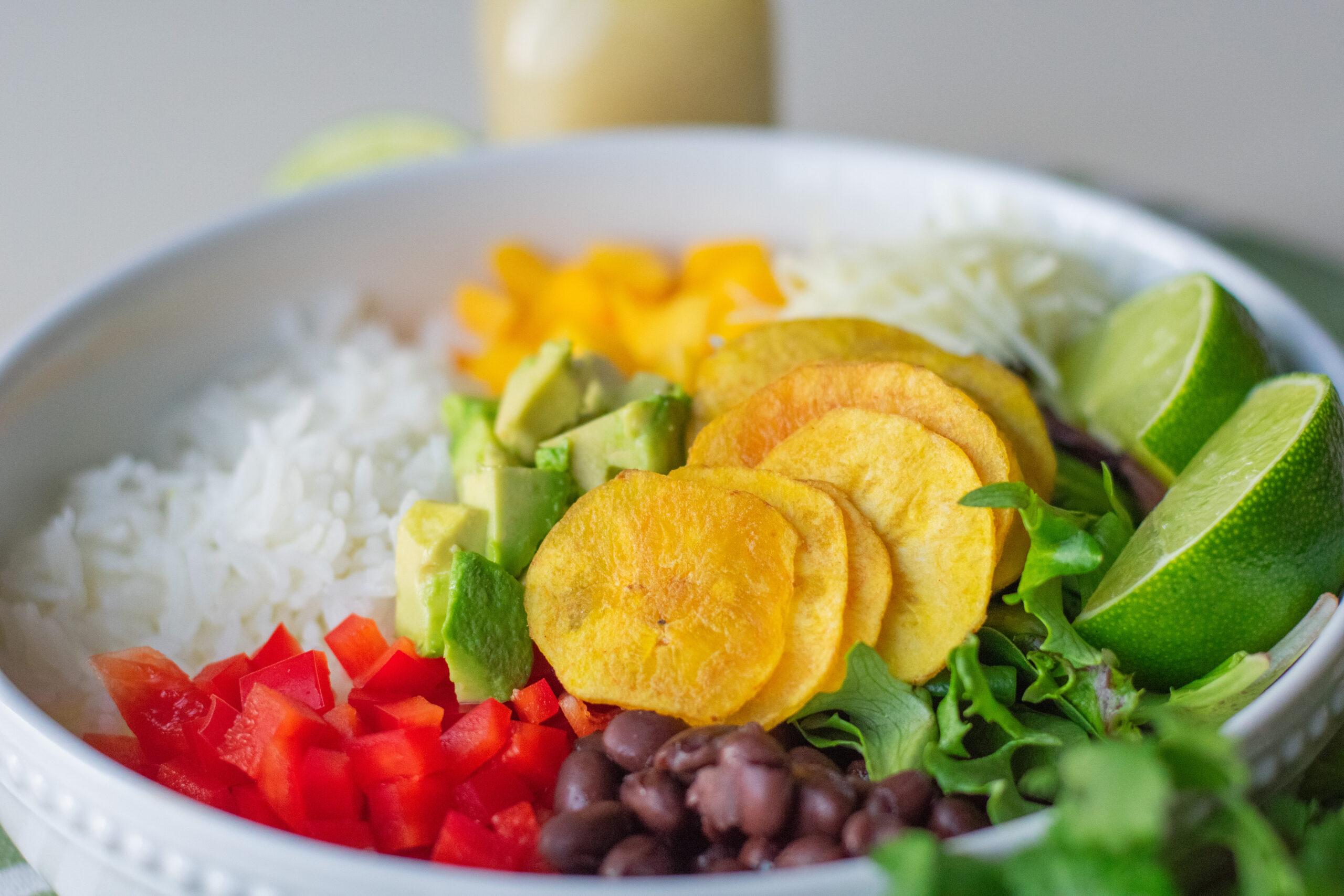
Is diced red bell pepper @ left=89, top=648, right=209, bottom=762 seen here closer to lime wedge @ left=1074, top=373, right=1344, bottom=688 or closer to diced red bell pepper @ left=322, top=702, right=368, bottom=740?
diced red bell pepper @ left=322, top=702, right=368, bottom=740

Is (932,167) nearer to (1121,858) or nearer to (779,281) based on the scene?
(779,281)

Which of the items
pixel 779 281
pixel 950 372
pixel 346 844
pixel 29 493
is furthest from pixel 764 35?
pixel 346 844

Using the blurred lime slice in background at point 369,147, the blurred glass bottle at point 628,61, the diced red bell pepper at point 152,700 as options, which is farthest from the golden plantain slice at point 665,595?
the blurred lime slice in background at point 369,147

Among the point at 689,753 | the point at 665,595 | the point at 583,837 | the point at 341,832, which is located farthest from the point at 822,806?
the point at 341,832

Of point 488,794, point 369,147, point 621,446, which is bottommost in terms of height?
point 488,794

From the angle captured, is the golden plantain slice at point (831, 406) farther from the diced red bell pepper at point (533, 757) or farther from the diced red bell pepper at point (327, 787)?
the diced red bell pepper at point (327, 787)

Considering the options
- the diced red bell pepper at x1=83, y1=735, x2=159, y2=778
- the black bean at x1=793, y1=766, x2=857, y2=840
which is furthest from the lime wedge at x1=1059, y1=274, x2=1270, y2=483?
the diced red bell pepper at x1=83, y1=735, x2=159, y2=778

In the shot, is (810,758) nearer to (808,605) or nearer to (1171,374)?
(808,605)

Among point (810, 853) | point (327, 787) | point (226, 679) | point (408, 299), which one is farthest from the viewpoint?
point (408, 299)
